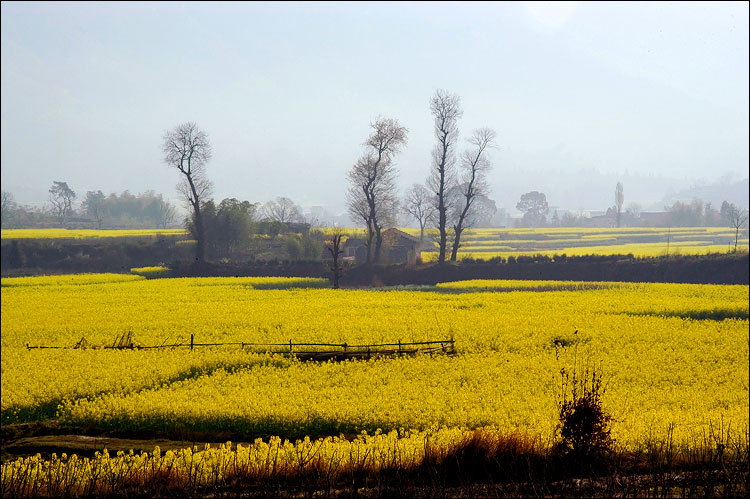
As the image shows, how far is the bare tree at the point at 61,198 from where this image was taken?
17.8 m

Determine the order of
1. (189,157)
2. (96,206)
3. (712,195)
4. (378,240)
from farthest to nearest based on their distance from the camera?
(712,195) → (378,240) → (96,206) → (189,157)

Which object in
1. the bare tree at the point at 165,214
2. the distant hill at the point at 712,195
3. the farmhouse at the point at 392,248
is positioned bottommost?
the farmhouse at the point at 392,248

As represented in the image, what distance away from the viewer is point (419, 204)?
938 inches

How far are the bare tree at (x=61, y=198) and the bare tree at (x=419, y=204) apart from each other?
1007 cm

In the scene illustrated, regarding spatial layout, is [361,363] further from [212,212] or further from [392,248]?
[392,248]

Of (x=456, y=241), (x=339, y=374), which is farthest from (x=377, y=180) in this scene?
(x=456, y=241)

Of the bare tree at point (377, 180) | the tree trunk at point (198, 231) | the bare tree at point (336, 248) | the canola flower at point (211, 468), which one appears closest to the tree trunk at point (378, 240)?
the bare tree at point (377, 180)

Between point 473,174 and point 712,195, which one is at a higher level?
point 712,195

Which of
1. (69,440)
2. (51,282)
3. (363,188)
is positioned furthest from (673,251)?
(69,440)

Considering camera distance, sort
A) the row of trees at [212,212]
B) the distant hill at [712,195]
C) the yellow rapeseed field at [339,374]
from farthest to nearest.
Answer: the distant hill at [712,195] → the row of trees at [212,212] → the yellow rapeseed field at [339,374]

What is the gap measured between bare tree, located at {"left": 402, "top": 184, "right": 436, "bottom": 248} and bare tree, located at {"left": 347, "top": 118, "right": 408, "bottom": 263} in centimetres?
53

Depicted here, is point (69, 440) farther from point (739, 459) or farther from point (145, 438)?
point (739, 459)

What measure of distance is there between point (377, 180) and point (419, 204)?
431cm

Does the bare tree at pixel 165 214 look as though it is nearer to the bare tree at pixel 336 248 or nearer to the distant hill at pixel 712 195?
the bare tree at pixel 336 248
